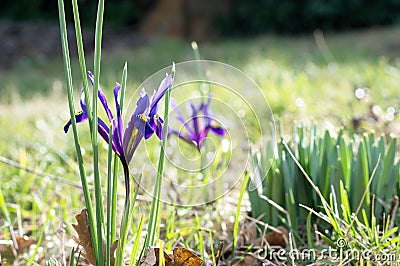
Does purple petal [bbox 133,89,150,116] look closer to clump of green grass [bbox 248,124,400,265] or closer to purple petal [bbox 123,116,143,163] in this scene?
purple petal [bbox 123,116,143,163]

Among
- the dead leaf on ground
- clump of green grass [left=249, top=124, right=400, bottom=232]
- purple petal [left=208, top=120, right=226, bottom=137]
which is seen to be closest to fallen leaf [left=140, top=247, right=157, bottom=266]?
the dead leaf on ground

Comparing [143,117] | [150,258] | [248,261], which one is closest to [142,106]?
→ [143,117]

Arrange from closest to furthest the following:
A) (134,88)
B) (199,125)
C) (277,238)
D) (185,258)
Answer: (185,258) → (277,238) → (199,125) → (134,88)

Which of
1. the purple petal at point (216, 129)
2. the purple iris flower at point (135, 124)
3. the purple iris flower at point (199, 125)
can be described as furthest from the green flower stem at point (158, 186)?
the purple petal at point (216, 129)

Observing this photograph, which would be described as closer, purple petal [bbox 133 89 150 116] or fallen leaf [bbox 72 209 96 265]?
purple petal [bbox 133 89 150 116]

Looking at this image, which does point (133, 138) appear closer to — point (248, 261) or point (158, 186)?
point (158, 186)
